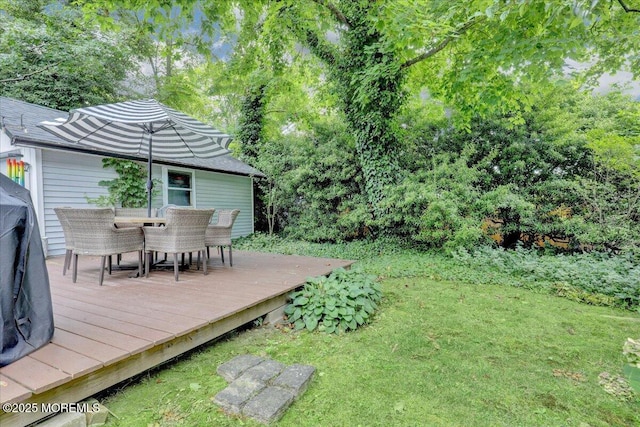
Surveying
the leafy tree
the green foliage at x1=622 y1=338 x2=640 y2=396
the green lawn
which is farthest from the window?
the green foliage at x1=622 y1=338 x2=640 y2=396

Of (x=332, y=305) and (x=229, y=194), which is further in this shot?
(x=229, y=194)

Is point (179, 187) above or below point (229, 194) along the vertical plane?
above

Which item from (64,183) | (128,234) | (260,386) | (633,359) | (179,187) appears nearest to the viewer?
(260,386)

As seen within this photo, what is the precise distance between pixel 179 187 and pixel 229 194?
1793 millimetres

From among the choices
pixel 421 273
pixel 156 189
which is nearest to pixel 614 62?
pixel 421 273

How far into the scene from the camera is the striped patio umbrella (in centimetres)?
397

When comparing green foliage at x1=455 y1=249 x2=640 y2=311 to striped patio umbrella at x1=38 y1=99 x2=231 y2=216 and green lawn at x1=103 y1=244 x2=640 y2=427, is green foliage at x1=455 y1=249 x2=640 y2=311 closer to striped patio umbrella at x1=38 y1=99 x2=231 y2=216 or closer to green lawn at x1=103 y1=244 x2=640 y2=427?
green lawn at x1=103 y1=244 x2=640 y2=427

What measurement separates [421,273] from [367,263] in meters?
1.21

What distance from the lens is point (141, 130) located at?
5.34 m

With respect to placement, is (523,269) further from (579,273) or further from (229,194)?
(229,194)

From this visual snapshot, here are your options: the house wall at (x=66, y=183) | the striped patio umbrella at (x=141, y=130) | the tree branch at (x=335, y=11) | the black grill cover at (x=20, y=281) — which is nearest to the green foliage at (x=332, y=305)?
the black grill cover at (x=20, y=281)

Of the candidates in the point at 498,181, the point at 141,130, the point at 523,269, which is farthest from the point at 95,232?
the point at 498,181

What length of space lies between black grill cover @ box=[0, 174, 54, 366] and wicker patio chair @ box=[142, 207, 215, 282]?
6.01ft

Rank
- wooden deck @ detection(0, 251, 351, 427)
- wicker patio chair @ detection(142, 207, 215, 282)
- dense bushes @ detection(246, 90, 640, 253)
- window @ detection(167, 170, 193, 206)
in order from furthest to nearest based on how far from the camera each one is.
→ window @ detection(167, 170, 193, 206), dense bushes @ detection(246, 90, 640, 253), wicker patio chair @ detection(142, 207, 215, 282), wooden deck @ detection(0, 251, 351, 427)
